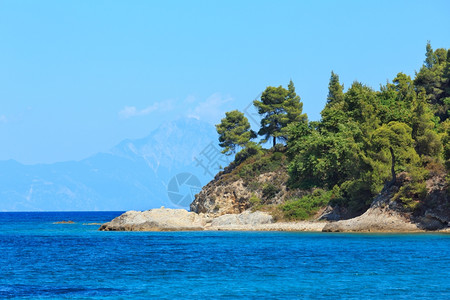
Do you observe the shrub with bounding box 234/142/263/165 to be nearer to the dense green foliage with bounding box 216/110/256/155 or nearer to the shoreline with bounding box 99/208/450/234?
the dense green foliage with bounding box 216/110/256/155

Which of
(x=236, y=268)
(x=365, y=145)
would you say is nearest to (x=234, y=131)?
(x=365, y=145)

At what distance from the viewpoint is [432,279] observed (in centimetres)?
3500

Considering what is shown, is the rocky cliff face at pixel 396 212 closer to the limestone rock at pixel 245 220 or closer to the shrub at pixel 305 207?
the shrub at pixel 305 207

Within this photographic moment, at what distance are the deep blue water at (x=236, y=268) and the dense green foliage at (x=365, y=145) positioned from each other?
929 cm

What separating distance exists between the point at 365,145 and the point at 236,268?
3356cm

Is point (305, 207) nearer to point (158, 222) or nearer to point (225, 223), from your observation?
point (225, 223)

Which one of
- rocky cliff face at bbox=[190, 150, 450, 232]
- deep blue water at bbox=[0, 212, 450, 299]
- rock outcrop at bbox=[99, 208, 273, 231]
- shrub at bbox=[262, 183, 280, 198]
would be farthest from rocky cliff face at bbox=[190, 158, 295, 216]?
deep blue water at bbox=[0, 212, 450, 299]

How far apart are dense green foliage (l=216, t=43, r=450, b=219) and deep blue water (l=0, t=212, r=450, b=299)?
30.5 ft

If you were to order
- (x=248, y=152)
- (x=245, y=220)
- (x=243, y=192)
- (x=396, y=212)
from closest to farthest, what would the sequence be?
(x=396, y=212) → (x=245, y=220) → (x=243, y=192) → (x=248, y=152)

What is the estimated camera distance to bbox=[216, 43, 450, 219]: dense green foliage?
6775 cm

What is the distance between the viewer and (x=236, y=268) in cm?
4144

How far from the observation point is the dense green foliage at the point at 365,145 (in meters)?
67.8

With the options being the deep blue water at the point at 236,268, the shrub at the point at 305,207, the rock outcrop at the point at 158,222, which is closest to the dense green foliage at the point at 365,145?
the shrub at the point at 305,207

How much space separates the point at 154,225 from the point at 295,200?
62.5ft
